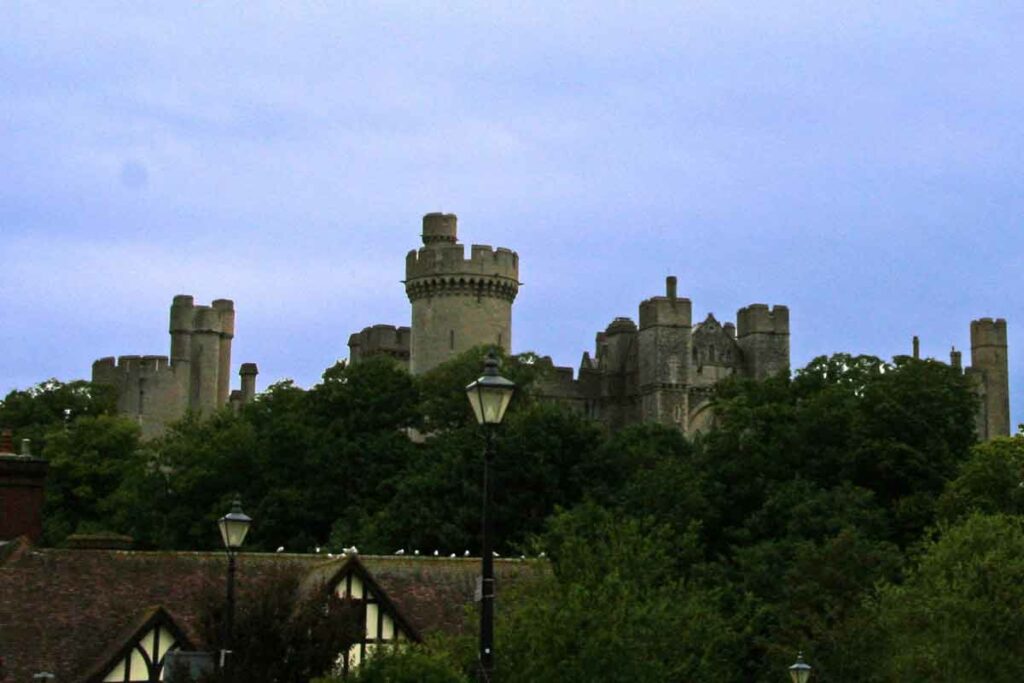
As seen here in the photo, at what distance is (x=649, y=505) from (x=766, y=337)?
5113 cm

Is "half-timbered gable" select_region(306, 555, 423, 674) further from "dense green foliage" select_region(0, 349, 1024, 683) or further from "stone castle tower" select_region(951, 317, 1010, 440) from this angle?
"stone castle tower" select_region(951, 317, 1010, 440)

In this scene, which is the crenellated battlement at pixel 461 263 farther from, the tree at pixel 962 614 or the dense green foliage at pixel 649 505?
the tree at pixel 962 614

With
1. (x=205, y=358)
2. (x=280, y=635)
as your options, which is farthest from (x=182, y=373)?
(x=280, y=635)

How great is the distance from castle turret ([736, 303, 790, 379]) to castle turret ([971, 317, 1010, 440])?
58.1 ft

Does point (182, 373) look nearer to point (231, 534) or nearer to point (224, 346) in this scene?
point (224, 346)

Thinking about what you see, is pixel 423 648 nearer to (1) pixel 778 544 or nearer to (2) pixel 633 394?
(1) pixel 778 544

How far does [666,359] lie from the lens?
103500mm

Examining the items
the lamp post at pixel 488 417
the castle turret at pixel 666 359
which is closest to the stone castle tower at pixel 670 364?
the castle turret at pixel 666 359

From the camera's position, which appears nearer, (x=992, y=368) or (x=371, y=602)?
(x=371, y=602)

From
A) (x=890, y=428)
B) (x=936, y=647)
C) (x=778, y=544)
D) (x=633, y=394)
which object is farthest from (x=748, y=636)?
(x=633, y=394)

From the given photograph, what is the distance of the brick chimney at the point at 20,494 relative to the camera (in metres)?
40.6

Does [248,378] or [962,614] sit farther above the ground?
[248,378]

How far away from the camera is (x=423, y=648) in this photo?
33.1m

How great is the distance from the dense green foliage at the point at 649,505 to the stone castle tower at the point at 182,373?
330 inches
